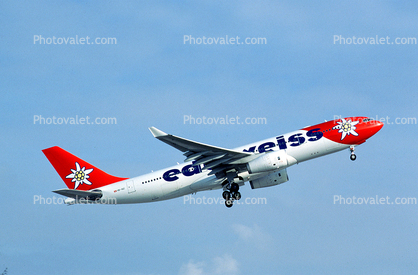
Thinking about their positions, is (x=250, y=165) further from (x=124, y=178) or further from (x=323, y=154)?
(x=124, y=178)

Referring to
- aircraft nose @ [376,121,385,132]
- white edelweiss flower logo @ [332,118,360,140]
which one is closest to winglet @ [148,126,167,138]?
white edelweiss flower logo @ [332,118,360,140]

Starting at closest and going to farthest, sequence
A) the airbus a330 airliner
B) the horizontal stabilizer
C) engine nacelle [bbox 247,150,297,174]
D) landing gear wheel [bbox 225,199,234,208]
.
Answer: engine nacelle [bbox 247,150,297,174] → the airbus a330 airliner → the horizontal stabilizer → landing gear wheel [bbox 225,199,234,208]

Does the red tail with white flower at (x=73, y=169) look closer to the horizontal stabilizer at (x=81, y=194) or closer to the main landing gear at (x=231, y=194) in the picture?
the horizontal stabilizer at (x=81, y=194)

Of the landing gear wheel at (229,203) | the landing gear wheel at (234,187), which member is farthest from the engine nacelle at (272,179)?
the landing gear wheel at (229,203)

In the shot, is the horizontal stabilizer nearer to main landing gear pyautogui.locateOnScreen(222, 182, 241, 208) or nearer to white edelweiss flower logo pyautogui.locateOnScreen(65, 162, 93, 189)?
white edelweiss flower logo pyautogui.locateOnScreen(65, 162, 93, 189)

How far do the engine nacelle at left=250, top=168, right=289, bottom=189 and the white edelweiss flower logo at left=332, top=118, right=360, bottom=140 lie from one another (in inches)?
261

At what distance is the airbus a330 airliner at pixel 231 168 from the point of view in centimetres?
4194

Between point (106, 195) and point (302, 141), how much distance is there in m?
18.8

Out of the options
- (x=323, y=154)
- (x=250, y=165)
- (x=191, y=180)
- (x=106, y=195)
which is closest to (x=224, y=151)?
(x=250, y=165)

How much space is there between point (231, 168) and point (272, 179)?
5.10 meters

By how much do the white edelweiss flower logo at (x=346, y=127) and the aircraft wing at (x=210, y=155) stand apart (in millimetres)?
8212

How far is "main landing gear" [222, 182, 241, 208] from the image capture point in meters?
44.7

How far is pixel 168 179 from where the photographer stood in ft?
148

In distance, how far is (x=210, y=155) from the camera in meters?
42.0
